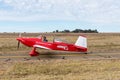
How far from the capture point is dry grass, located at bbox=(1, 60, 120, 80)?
13.5 meters

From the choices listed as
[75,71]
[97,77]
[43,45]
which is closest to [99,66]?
[75,71]

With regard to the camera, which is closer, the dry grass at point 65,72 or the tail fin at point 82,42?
the dry grass at point 65,72

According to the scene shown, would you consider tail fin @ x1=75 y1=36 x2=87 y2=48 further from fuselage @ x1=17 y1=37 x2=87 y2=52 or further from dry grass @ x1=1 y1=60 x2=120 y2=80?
dry grass @ x1=1 y1=60 x2=120 y2=80

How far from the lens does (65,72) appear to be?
15.4 meters

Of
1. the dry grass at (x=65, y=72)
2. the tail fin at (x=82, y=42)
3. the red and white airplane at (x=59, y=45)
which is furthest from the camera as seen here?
the tail fin at (x=82, y=42)

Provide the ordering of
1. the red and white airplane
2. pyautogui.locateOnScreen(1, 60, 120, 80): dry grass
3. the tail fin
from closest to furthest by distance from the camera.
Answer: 1. pyautogui.locateOnScreen(1, 60, 120, 80): dry grass
2. the red and white airplane
3. the tail fin

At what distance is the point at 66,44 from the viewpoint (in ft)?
78.7

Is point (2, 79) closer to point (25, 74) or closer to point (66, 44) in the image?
point (25, 74)

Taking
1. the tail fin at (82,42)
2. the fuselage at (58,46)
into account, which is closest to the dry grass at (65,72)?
the fuselage at (58,46)

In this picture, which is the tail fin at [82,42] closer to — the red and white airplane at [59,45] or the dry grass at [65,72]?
the red and white airplane at [59,45]

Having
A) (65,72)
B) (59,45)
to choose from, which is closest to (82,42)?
(59,45)

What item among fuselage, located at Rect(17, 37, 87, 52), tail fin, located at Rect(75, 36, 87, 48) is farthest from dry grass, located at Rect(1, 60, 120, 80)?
tail fin, located at Rect(75, 36, 87, 48)

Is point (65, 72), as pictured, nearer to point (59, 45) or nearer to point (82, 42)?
point (59, 45)

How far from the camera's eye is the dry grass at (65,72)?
13539mm
